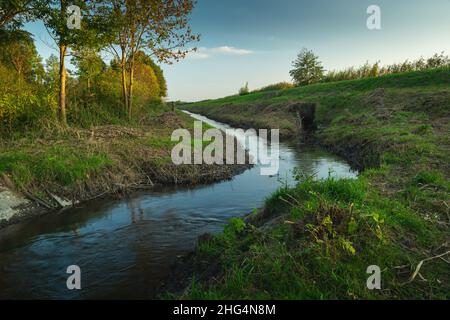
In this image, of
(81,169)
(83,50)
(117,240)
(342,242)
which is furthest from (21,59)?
(342,242)

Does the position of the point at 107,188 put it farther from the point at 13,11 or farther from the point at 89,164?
the point at 13,11

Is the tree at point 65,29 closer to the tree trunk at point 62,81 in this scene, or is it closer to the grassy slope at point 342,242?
the tree trunk at point 62,81

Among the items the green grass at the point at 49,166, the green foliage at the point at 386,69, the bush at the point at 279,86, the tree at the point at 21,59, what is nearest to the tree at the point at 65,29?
the green grass at the point at 49,166

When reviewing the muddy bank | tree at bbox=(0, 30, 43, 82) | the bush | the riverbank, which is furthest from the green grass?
the bush

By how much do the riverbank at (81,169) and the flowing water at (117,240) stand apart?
0.48 meters

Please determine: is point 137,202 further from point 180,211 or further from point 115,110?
point 115,110

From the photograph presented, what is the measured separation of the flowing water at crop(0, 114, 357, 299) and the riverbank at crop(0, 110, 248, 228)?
48cm

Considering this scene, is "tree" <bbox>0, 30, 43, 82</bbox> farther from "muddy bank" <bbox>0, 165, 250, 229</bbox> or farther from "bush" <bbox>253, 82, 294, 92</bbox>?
"bush" <bbox>253, 82, 294, 92</bbox>

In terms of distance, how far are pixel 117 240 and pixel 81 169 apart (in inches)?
133

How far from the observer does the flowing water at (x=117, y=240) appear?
4785mm
